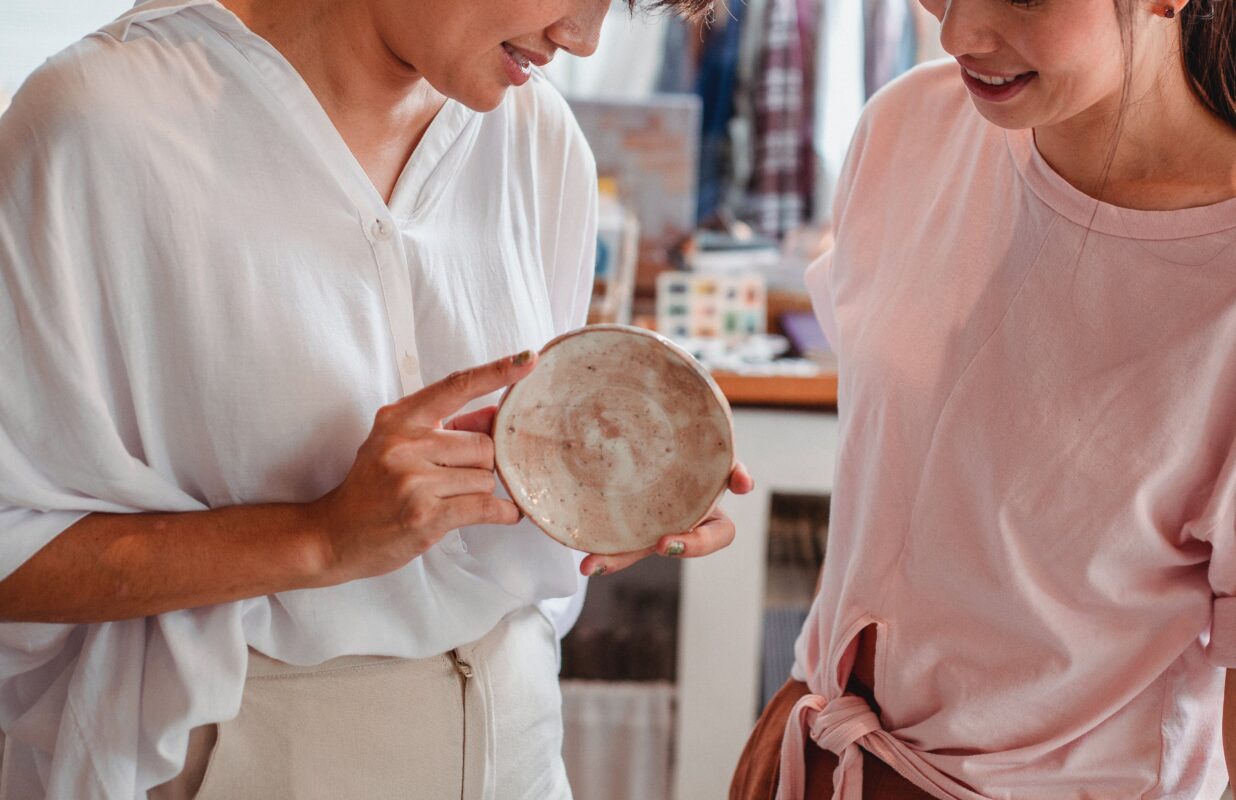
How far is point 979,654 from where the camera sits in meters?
1.10

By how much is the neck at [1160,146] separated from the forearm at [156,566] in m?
0.78

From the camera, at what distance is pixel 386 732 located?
3.52 feet

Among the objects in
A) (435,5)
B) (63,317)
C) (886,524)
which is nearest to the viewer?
(63,317)

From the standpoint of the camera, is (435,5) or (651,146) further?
(651,146)

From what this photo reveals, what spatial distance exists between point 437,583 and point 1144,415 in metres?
0.66

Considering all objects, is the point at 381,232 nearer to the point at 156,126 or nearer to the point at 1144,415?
the point at 156,126

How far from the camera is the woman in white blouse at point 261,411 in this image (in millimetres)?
929

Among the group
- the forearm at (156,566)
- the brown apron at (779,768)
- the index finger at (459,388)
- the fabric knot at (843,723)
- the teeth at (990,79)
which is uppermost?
the teeth at (990,79)

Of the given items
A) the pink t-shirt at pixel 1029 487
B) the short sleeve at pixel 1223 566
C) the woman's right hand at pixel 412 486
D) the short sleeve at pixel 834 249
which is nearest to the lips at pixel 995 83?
the pink t-shirt at pixel 1029 487

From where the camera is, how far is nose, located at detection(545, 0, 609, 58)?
3.44 feet

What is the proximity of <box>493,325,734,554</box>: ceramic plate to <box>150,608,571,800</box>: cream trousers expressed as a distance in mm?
178

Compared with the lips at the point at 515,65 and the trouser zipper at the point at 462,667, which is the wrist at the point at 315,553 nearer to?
the trouser zipper at the point at 462,667

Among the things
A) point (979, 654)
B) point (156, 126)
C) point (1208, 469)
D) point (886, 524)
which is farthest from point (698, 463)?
point (156, 126)

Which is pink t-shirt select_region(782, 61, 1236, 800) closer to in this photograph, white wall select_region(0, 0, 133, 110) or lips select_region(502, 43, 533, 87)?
lips select_region(502, 43, 533, 87)
